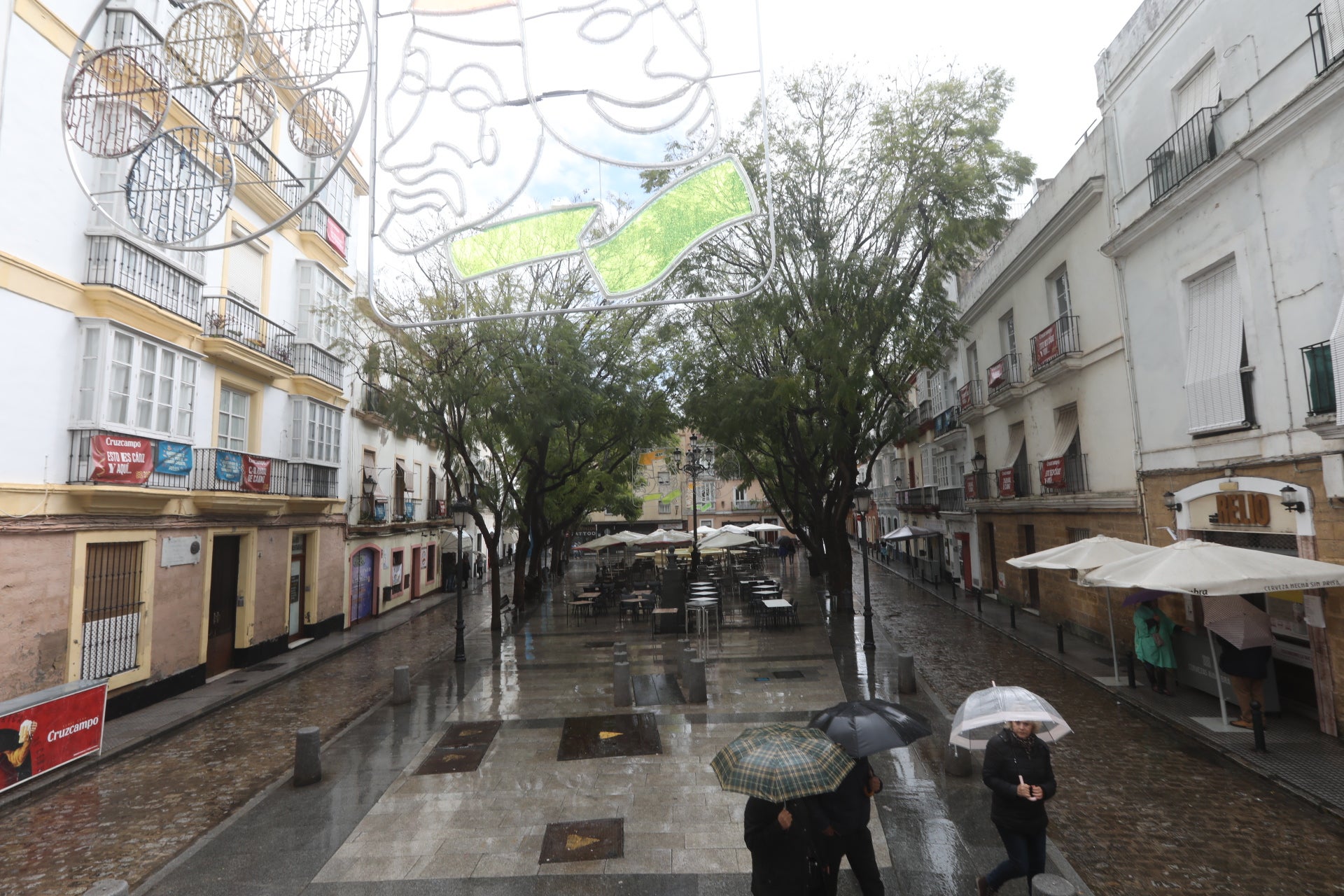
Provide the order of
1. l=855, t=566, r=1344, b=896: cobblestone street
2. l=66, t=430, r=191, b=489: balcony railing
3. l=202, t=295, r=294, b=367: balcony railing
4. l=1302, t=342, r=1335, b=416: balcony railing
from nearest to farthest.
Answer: l=855, t=566, r=1344, b=896: cobblestone street → l=1302, t=342, r=1335, b=416: balcony railing → l=66, t=430, r=191, b=489: balcony railing → l=202, t=295, r=294, b=367: balcony railing

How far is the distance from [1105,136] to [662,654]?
1400 centimetres

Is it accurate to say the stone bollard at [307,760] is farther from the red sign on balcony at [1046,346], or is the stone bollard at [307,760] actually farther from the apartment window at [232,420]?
the red sign on balcony at [1046,346]

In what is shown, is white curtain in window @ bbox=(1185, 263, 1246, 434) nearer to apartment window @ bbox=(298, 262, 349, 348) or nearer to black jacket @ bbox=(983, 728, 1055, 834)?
black jacket @ bbox=(983, 728, 1055, 834)

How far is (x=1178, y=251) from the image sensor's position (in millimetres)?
11812

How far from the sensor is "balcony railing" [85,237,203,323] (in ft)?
36.6

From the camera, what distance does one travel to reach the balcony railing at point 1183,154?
10844mm

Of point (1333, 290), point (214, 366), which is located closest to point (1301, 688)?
point (1333, 290)

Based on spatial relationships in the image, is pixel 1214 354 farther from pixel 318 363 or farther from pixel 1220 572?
pixel 318 363

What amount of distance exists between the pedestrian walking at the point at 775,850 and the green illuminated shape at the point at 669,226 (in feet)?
11.8

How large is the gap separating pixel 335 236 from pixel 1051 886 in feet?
69.3

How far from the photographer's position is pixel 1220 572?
27.7 ft

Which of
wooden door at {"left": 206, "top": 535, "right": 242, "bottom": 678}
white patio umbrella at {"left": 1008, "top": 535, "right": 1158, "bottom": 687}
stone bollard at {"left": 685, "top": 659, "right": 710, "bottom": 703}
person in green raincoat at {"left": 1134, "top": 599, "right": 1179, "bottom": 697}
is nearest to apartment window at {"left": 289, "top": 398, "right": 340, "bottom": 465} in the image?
wooden door at {"left": 206, "top": 535, "right": 242, "bottom": 678}

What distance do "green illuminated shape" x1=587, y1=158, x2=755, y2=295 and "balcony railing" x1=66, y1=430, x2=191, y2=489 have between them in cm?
1025

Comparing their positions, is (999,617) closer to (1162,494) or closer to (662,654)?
(1162,494)
